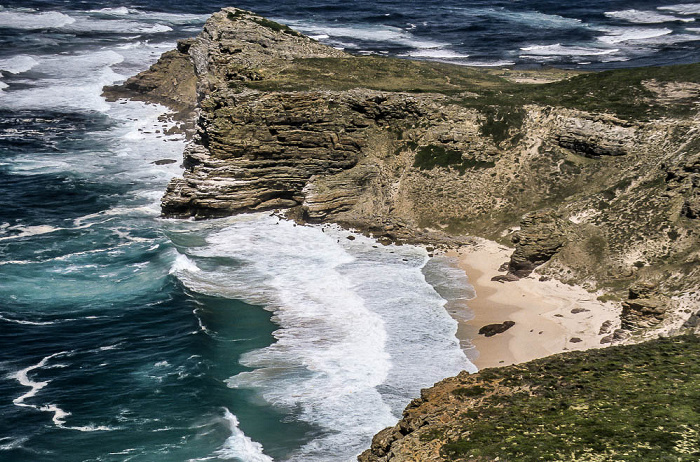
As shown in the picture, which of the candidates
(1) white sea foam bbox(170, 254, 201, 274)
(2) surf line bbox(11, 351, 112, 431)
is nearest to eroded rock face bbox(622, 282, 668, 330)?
(2) surf line bbox(11, 351, 112, 431)

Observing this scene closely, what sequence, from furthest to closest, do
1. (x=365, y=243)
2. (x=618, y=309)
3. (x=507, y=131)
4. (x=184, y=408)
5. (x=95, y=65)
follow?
1. (x=95, y=65)
2. (x=507, y=131)
3. (x=365, y=243)
4. (x=618, y=309)
5. (x=184, y=408)

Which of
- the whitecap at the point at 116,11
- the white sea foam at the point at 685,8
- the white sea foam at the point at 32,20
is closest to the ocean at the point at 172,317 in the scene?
the white sea foam at the point at 32,20

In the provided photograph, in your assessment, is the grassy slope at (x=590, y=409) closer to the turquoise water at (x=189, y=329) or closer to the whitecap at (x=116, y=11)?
the turquoise water at (x=189, y=329)

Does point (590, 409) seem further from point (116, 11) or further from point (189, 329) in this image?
point (116, 11)

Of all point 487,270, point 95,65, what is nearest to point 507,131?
Result: point 487,270

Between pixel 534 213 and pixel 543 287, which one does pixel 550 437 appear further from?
pixel 534 213
